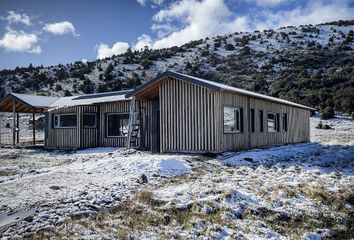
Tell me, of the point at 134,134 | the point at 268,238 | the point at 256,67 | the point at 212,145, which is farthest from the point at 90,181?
the point at 256,67

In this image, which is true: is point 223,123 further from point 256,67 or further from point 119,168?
point 256,67

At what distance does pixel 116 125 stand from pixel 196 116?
7751 millimetres

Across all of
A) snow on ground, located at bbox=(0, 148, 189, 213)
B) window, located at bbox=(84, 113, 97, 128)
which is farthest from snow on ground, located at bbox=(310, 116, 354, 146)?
snow on ground, located at bbox=(0, 148, 189, 213)

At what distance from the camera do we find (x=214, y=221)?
22.0 ft

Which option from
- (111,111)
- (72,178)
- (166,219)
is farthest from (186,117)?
(166,219)

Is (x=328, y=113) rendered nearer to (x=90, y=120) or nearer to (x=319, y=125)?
(x=319, y=125)

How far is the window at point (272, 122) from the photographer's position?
21203 mm

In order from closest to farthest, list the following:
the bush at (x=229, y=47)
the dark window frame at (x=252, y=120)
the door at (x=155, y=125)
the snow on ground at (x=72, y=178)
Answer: the snow on ground at (x=72, y=178)
the door at (x=155, y=125)
the dark window frame at (x=252, y=120)
the bush at (x=229, y=47)

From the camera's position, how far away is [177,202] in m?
7.61

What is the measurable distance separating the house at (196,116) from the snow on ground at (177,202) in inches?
139

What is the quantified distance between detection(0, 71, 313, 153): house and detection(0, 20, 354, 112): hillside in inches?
640

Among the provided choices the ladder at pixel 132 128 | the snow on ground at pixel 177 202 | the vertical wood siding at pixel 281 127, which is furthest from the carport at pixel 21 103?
the vertical wood siding at pixel 281 127

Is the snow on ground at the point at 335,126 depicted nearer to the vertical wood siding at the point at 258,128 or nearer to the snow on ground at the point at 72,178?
the vertical wood siding at the point at 258,128

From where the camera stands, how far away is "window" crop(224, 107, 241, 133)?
52.8 feet
